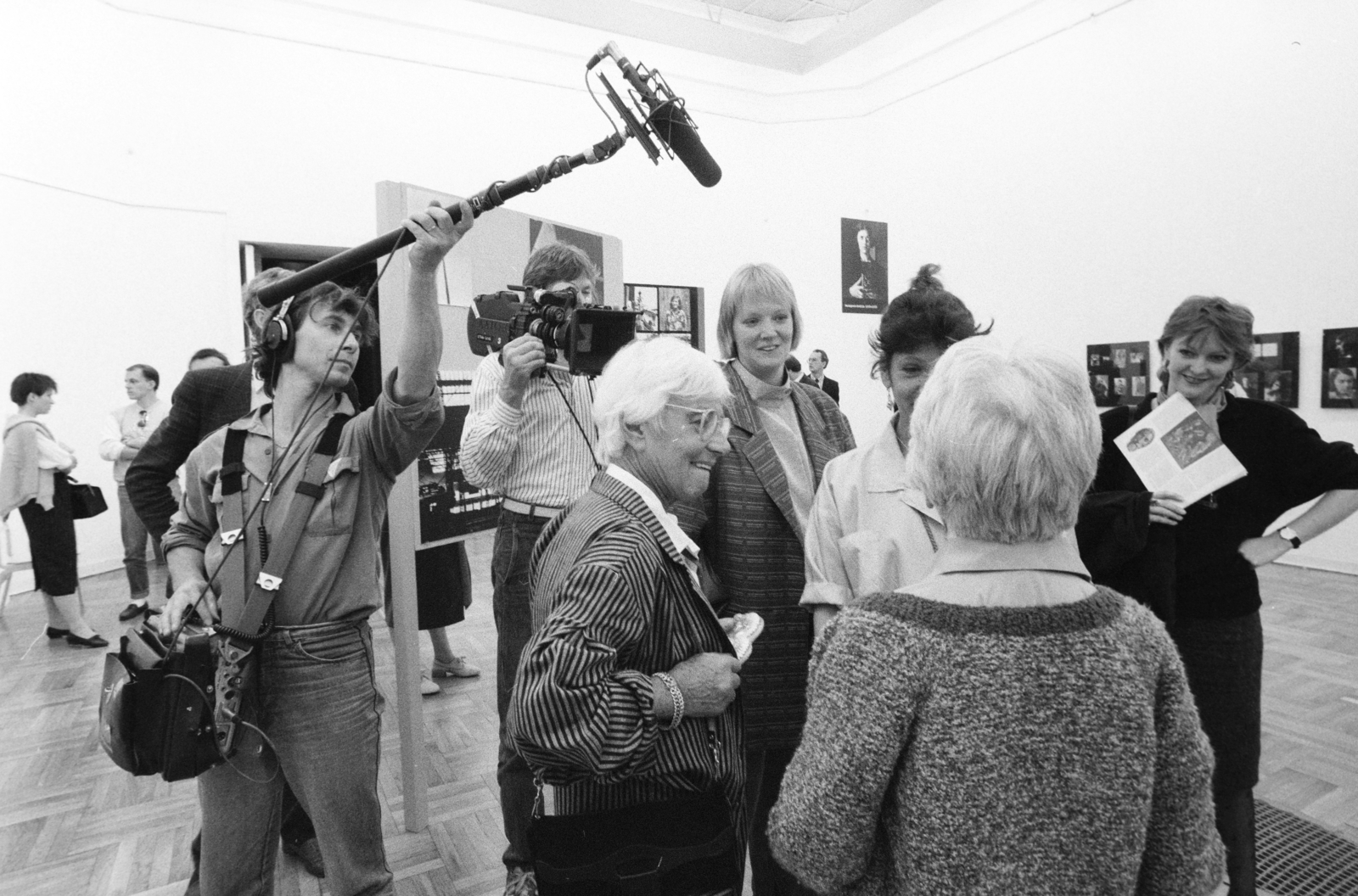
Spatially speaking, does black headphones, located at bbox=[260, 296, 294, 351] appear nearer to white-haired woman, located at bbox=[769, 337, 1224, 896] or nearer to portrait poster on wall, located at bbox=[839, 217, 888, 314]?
white-haired woman, located at bbox=[769, 337, 1224, 896]

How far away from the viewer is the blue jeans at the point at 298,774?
1.61 metres

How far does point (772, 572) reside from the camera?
5.99 ft

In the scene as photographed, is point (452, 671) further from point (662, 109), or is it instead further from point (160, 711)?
point (662, 109)

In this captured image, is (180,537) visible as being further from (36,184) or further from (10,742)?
(36,184)

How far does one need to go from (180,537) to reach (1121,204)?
798 centimetres

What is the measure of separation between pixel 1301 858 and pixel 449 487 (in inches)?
115

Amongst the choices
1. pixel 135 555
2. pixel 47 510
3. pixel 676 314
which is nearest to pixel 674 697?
pixel 676 314

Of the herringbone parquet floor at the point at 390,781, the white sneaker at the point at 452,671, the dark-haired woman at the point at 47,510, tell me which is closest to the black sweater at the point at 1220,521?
the herringbone parquet floor at the point at 390,781

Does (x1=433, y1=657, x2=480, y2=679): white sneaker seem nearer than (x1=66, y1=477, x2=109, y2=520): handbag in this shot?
Yes

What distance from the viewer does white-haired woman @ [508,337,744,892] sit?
1.11m

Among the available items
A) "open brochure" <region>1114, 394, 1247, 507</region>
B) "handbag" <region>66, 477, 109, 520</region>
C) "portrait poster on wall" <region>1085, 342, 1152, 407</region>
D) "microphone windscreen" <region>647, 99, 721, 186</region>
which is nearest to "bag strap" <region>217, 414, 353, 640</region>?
"microphone windscreen" <region>647, 99, 721, 186</region>

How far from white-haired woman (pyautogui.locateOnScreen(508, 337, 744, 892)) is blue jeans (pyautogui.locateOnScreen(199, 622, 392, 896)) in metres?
0.58

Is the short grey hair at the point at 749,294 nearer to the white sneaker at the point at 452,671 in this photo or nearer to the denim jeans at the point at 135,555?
the white sneaker at the point at 452,671

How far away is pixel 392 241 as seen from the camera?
150 centimetres
